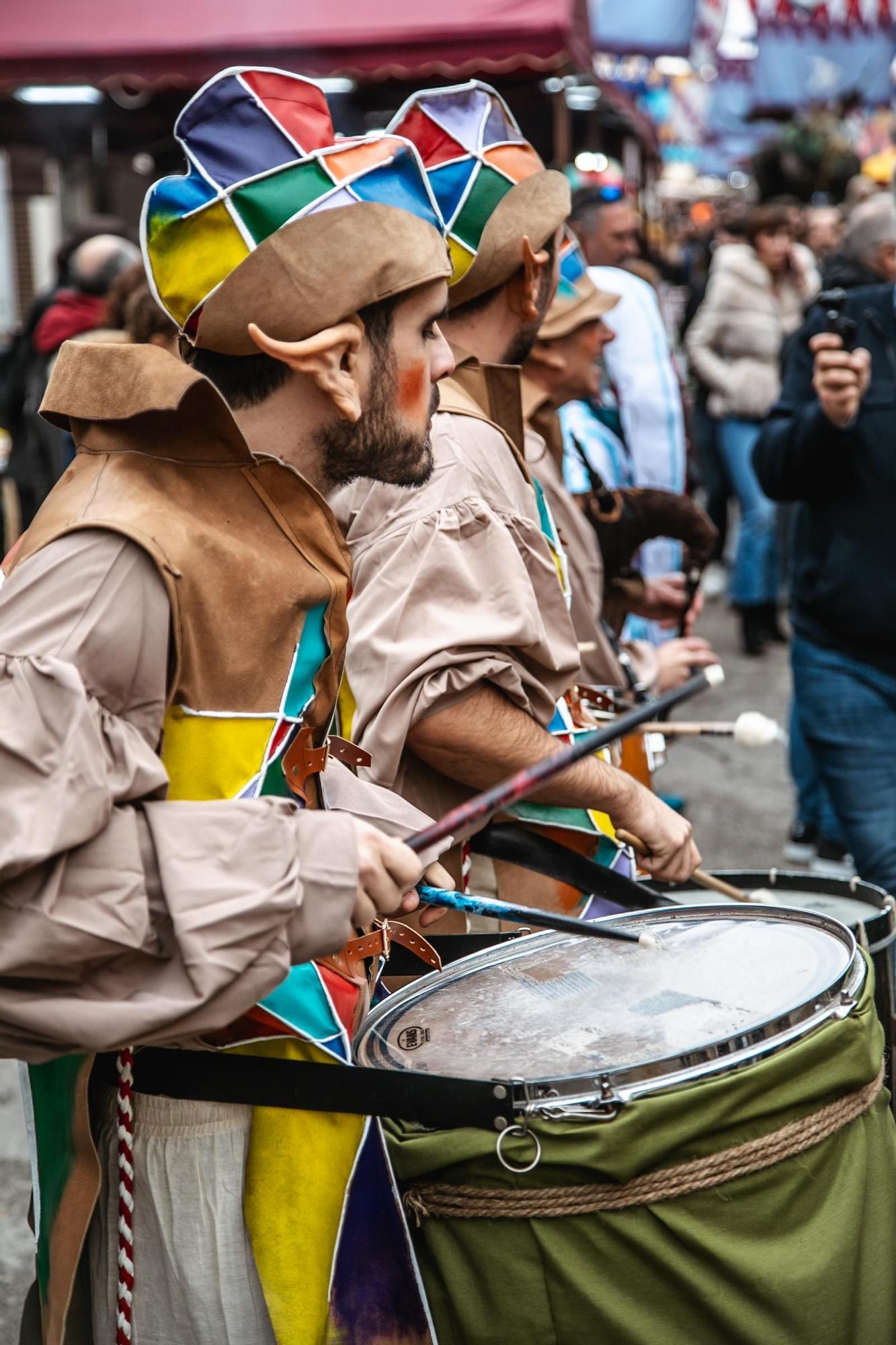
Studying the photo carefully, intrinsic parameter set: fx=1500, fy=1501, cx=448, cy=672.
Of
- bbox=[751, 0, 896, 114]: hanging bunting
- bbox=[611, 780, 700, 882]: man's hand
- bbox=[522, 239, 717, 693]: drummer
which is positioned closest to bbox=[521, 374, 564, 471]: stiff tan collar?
bbox=[522, 239, 717, 693]: drummer

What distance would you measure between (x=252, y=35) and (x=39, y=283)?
25.6ft

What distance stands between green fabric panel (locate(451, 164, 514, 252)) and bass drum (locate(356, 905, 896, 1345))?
4.91 feet

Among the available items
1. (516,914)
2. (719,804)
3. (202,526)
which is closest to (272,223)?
(202,526)

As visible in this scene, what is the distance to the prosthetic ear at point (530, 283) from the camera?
2668 mm

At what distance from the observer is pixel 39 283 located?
15977 millimetres

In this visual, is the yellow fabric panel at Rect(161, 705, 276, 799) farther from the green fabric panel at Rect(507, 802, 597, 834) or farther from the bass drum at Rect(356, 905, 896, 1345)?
the green fabric panel at Rect(507, 802, 597, 834)

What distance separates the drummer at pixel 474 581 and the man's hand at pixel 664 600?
51.6 inches

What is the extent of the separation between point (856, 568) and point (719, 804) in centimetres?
268

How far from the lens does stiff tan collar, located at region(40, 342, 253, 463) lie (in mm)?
1540

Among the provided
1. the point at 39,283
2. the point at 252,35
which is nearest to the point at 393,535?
the point at 252,35

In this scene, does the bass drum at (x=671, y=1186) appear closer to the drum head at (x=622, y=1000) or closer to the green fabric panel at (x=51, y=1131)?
the drum head at (x=622, y=1000)

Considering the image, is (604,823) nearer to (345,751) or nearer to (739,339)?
(345,751)

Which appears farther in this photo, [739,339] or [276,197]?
[739,339]

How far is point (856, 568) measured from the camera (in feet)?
12.3
